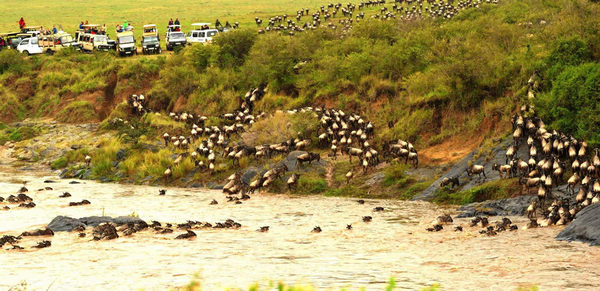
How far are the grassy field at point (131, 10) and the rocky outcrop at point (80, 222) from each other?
61819 mm

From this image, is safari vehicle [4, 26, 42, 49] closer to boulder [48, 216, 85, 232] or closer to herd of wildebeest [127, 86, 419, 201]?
herd of wildebeest [127, 86, 419, 201]

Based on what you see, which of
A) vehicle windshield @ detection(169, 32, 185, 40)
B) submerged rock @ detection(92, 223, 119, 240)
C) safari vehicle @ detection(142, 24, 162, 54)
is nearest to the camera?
submerged rock @ detection(92, 223, 119, 240)

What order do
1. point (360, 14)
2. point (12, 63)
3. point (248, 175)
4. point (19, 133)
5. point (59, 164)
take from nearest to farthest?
point (248, 175), point (59, 164), point (19, 133), point (12, 63), point (360, 14)

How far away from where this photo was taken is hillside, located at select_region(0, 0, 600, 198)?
99.3ft

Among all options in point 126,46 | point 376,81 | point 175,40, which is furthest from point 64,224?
point 175,40

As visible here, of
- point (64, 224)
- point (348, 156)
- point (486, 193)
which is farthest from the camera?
point (348, 156)

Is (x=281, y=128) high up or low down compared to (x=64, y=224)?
down

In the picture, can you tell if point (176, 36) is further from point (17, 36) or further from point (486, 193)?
point (486, 193)

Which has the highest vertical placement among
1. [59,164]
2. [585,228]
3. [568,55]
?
[568,55]

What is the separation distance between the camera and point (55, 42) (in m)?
65.6

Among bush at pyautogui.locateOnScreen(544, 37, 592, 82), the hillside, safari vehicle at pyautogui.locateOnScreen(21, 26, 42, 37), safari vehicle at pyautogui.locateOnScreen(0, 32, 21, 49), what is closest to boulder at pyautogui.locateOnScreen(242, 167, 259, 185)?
the hillside

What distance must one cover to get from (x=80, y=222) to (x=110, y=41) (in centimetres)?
4460

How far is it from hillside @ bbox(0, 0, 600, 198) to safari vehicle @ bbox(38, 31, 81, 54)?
19.3 ft

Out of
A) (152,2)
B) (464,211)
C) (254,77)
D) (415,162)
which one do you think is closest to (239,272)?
(464,211)
